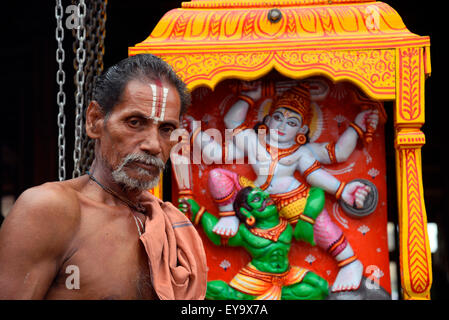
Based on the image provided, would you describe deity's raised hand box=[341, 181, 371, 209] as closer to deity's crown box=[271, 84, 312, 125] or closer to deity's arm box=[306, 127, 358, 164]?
deity's arm box=[306, 127, 358, 164]

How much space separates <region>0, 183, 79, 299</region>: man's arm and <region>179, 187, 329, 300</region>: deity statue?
1542 millimetres

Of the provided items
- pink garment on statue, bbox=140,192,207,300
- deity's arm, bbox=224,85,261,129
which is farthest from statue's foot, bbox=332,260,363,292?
pink garment on statue, bbox=140,192,207,300

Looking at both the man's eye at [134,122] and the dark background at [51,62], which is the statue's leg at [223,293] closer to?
the dark background at [51,62]

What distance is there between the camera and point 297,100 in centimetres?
323

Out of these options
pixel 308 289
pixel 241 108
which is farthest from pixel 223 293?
pixel 241 108

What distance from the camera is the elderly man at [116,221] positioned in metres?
1.54

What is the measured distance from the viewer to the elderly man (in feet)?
5.04

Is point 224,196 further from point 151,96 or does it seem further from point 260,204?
point 151,96

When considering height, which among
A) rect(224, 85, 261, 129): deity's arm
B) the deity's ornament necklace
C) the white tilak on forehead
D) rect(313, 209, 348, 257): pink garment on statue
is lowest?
rect(313, 209, 348, 257): pink garment on statue

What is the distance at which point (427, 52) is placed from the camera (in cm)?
289

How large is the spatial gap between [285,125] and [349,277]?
30.9 inches
